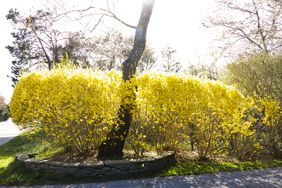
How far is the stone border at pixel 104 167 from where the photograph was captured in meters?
4.99

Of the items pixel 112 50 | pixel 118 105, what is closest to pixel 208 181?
pixel 118 105

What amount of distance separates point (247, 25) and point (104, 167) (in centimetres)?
1371

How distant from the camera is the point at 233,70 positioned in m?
9.20

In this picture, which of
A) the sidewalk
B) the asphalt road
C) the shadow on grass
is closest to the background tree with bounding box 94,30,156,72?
the sidewalk

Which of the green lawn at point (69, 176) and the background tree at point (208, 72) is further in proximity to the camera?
the background tree at point (208, 72)

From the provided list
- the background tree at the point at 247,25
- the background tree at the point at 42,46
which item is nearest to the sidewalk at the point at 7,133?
the background tree at the point at 42,46

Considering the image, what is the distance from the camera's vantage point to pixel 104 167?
5027 millimetres

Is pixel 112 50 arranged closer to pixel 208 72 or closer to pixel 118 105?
pixel 208 72

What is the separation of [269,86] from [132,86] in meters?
4.89

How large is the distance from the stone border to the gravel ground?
342mm

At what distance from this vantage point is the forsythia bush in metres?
5.34

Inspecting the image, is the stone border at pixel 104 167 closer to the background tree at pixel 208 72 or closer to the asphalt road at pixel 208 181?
the asphalt road at pixel 208 181

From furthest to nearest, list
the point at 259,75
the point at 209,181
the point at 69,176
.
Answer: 1. the point at 259,75
2. the point at 69,176
3. the point at 209,181

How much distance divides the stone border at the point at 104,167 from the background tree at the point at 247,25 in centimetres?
1176
